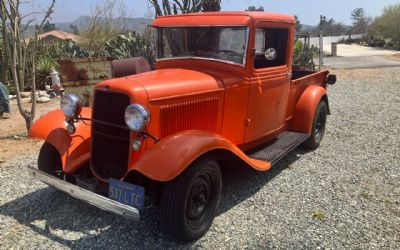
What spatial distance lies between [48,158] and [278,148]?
2649 mm

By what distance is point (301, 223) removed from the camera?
149 inches

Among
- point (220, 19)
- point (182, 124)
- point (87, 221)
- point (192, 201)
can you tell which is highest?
point (220, 19)

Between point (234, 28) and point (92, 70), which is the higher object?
point (234, 28)

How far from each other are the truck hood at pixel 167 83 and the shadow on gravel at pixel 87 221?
1.20 m

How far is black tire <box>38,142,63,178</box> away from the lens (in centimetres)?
424

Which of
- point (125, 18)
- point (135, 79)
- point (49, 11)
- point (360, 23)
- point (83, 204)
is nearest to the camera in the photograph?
point (135, 79)

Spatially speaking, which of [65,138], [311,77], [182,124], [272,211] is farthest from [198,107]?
[311,77]

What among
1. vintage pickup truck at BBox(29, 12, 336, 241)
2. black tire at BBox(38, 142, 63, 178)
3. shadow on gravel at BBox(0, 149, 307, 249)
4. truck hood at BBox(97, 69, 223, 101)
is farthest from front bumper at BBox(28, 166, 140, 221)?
truck hood at BBox(97, 69, 223, 101)

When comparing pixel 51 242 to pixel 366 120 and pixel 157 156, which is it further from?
pixel 366 120

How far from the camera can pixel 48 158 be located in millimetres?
4254

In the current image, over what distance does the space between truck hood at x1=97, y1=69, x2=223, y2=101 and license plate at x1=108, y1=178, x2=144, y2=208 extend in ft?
2.53

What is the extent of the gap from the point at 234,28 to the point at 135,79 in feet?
4.12

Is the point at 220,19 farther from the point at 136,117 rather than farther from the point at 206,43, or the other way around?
the point at 136,117

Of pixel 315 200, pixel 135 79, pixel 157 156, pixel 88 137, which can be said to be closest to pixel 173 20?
pixel 135 79
